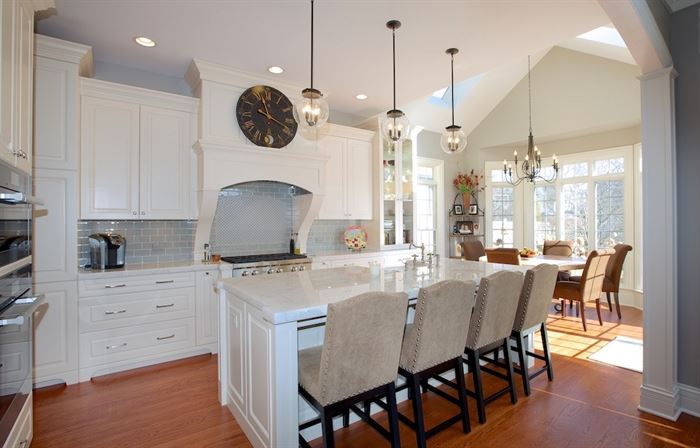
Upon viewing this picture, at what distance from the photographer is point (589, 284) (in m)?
4.40

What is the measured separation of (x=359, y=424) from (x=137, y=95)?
3521mm

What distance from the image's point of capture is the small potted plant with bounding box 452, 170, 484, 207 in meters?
7.06

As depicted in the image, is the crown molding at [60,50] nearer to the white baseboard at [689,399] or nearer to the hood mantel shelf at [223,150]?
the hood mantel shelf at [223,150]

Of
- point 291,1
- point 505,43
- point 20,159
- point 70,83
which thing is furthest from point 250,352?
point 505,43

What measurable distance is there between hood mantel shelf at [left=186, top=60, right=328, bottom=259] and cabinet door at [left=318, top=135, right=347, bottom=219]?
625 millimetres

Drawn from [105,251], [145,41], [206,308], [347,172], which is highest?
[145,41]

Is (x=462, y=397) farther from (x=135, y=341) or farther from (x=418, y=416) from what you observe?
(x=135, y=341)

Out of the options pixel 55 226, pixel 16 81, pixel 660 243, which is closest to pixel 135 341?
pixel 55 226

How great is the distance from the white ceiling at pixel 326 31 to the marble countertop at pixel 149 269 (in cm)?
203

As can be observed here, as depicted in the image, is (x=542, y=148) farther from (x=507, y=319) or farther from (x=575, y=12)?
(x=507, y=319)

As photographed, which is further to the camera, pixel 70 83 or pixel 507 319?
pixel 70 83

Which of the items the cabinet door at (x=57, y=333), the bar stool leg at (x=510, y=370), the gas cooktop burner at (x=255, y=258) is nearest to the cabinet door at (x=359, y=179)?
the gas cooktop burner at (x=255, y=258)

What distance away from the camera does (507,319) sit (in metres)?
2.51

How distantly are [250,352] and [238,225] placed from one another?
2488 millimetres
